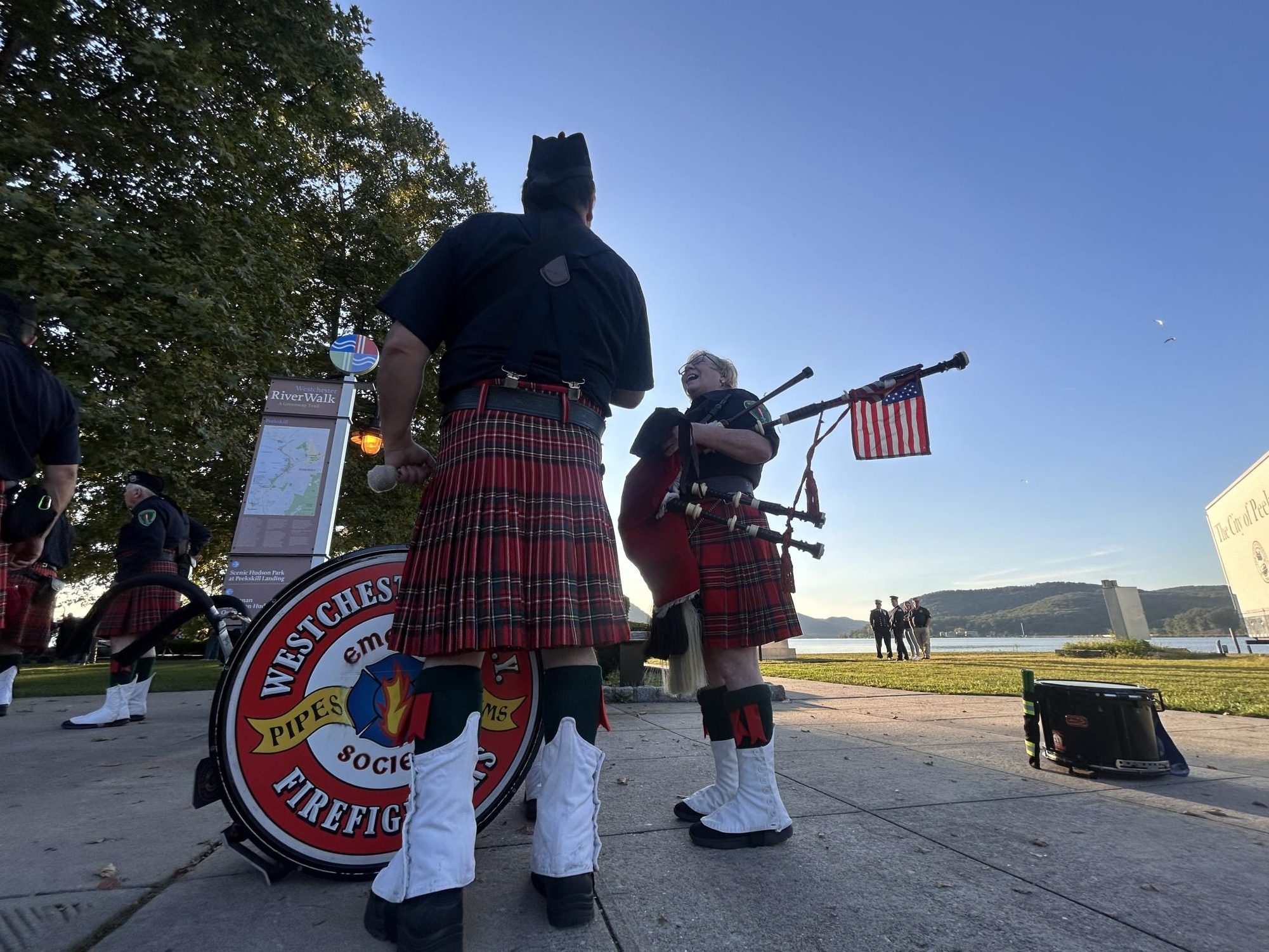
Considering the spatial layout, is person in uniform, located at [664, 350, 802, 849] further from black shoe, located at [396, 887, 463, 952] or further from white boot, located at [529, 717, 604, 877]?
black shoe, located at [396, 887, 463, 952]

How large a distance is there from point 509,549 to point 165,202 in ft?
29.8

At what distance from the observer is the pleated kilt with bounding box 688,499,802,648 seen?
2260 millimetres

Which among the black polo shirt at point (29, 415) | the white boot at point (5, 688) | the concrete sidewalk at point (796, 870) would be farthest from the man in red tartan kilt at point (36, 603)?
the black polo shirt at point (29, 415)

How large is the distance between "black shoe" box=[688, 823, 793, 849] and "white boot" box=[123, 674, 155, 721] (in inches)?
210

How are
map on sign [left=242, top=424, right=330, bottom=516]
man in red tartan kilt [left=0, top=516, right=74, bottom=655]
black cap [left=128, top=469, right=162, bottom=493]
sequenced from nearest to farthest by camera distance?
man in red tartan kilt [left=0, top=516, right=74, bottom=655] → black cap [left=128, top=469, right=162, bottom=493] → map on sign [left=242, top=424, right=330, bottom=516]

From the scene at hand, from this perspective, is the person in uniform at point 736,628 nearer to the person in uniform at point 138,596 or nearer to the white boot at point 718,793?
the white boot at point 718,793

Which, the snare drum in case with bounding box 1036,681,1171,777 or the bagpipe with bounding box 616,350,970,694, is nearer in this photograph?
the bagpipe with bounding box 616,350,970,694

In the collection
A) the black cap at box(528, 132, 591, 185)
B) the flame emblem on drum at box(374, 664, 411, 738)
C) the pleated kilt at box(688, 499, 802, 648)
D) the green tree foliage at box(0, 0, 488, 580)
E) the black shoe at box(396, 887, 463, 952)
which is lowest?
the black shoe at box(396, 887, 463, 952)

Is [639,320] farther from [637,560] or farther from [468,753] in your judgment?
[468,753]

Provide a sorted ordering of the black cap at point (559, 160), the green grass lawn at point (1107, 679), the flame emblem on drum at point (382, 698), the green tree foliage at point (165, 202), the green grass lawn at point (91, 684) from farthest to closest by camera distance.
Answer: the green grass lawn at point (91, 684) < the green tree foliage at point (165, 202) < the green grass lawn at point (1107, 679) < the black cap at point (559, 160) < the flame emblem on drum at point (382, 698)

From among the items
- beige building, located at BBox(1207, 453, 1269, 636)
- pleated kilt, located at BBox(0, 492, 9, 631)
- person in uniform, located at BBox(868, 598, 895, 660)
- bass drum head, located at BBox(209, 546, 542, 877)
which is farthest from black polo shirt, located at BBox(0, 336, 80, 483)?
beige building, located at BBox(1207, 453, 1269, 636)

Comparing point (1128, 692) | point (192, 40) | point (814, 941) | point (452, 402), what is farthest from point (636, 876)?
point (192, 40)

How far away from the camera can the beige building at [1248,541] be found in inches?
1164

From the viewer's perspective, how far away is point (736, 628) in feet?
7.43
